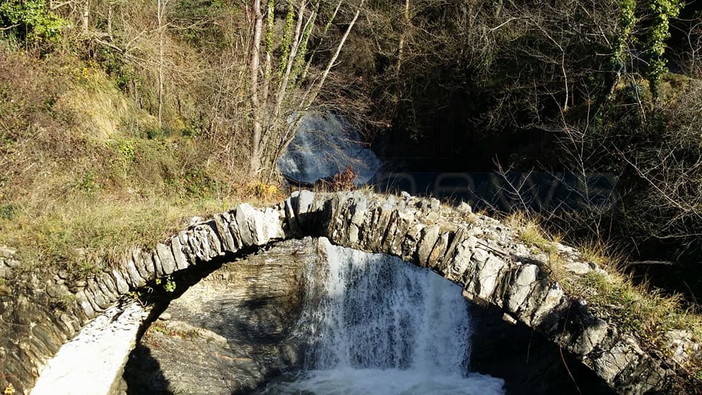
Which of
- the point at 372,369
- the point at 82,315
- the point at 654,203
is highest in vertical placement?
the point at 654,203

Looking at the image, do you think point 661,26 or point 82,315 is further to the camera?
point 661,26

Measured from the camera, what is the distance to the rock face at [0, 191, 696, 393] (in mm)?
5180

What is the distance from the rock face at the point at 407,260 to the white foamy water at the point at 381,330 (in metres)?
4.76

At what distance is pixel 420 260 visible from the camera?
19.4ft

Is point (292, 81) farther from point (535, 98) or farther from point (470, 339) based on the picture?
point (470, 339)

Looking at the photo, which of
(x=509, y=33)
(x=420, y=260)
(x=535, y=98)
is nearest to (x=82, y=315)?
(x=420, y=260)

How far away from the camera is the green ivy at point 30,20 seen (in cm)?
1100

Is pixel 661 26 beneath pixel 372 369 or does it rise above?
above

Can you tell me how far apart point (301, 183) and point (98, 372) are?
27.7 feet

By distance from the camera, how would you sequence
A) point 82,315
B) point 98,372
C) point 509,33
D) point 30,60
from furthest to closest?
point 509,33, point 30,60, point 98,372, point 82,315

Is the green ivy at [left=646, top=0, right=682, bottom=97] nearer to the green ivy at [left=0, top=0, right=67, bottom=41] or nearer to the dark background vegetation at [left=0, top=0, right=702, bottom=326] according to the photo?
the dark background vegetation at [left=0, top=0, right=702, bottom=326]

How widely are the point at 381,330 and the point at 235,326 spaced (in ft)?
9.70

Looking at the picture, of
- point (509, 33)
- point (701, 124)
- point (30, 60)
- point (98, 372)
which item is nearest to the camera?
point (98, 372)

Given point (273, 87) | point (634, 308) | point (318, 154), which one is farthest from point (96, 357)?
point (318, 154)
